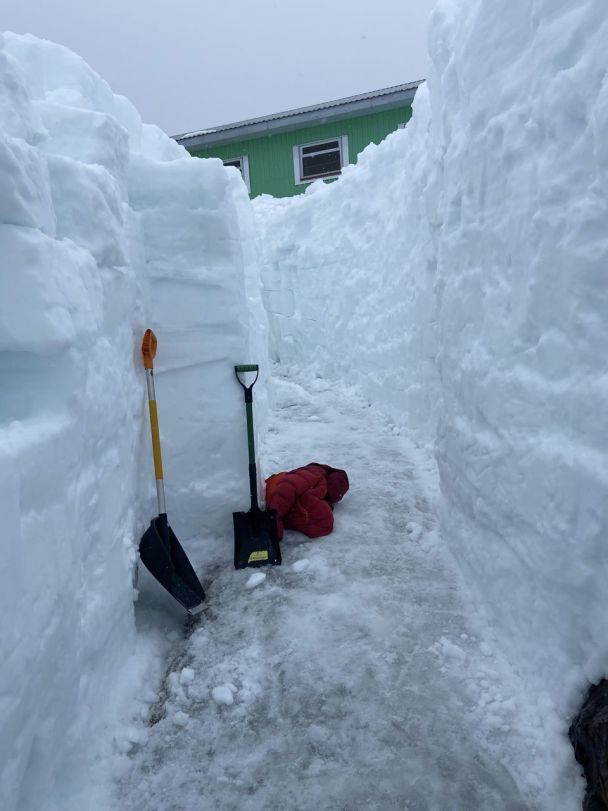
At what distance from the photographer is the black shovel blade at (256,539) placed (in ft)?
10.1

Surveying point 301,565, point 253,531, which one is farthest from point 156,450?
point 301,565

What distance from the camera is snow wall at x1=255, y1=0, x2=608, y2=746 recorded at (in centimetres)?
163

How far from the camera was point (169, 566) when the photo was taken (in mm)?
2613

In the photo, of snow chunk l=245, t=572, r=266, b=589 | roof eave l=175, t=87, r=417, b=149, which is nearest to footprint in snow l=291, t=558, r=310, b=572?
snow chunk l=245, t=572, r=266, b=589

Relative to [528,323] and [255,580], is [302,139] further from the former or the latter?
[528,323]

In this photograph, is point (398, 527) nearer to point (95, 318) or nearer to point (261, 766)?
point (261, 766)

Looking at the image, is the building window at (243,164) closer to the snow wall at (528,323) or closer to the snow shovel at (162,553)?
the snow wall at (528,323)

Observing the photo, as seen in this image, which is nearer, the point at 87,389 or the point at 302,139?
the point at 87,389

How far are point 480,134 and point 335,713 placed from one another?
249 centimetres

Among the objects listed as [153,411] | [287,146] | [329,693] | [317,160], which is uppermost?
[287,146]

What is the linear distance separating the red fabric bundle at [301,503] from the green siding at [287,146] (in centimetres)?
1029

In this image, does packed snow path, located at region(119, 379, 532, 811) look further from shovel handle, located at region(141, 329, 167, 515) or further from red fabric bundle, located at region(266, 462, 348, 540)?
shovel handle, located at region(141, 329, 167, 515)

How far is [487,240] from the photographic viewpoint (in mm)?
2436

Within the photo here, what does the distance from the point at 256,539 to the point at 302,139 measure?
1139 centimetres
